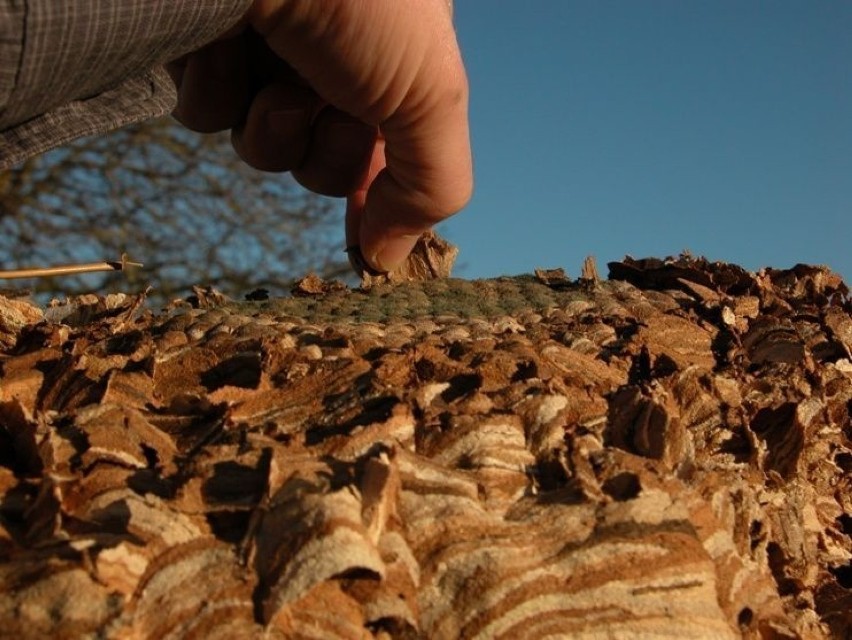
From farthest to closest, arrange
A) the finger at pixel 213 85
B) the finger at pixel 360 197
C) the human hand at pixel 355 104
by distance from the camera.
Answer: the finger at pixel 360 197
the finger at pixel 213 85
the human hand at pixel 355 104

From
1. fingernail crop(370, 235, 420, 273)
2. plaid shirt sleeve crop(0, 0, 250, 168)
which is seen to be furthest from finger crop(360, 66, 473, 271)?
plaid shirt sleeve crop(0, 0, 250, 168)

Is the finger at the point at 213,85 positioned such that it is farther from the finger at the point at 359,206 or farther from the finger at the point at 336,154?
the finger at the point at 359,206

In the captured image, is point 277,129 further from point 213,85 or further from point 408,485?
point 408,485

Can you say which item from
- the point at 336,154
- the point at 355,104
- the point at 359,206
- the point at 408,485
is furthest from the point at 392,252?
the point at 408,485

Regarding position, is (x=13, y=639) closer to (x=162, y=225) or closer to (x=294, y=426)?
(x=294, y=426)

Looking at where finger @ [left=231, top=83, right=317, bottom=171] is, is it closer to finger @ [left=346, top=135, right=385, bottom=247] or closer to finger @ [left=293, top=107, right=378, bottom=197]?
finger @ [left=293, top=107, right=378, bottom=197]

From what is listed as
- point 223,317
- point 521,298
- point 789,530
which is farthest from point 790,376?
point 223,317

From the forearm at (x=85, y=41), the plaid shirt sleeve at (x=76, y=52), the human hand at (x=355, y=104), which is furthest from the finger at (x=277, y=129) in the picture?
the forearm at (x=85, y=41)
